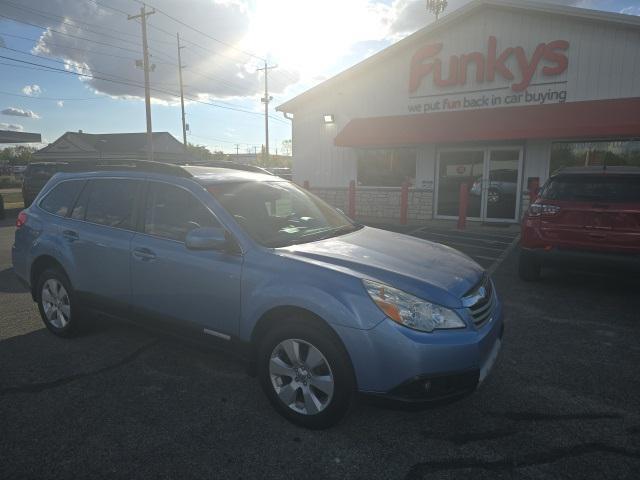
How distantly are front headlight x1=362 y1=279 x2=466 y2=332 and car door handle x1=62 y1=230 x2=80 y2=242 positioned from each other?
293cm

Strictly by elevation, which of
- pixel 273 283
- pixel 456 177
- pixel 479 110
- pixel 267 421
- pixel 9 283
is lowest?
pixel 267 421

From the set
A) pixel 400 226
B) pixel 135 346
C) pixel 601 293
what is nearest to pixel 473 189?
pixel 400 226

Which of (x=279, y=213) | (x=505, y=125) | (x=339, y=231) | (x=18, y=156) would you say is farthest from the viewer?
(x=18, y=156)

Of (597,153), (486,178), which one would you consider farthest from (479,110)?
(597,153)

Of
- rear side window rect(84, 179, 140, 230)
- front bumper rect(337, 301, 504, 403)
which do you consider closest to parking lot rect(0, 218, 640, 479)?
front bumper rect(337, 301, 504, 403)

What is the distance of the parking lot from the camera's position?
2479 millimetres

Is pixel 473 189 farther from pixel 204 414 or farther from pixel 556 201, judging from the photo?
pixel 204 414

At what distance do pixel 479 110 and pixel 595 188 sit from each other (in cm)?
812

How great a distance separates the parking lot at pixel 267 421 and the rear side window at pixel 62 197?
51.0 inches

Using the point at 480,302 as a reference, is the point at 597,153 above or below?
above

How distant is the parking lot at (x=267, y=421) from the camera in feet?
8.13

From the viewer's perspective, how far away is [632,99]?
36.7ft

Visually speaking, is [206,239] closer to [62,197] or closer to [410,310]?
[410,310]

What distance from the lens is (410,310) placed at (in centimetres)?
255
